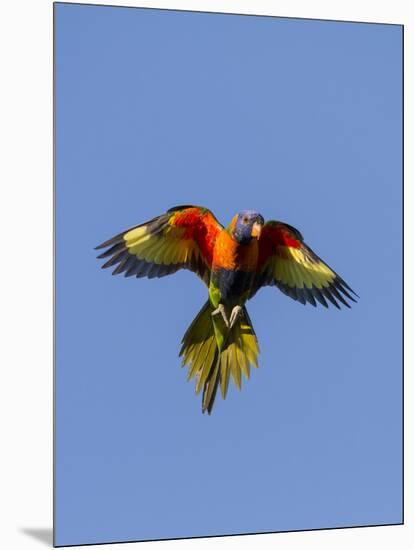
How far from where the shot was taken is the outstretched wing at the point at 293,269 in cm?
509

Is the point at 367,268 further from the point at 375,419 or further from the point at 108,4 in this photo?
the point at 108,4

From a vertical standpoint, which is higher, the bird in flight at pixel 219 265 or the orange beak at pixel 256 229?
the orange beak at pixel 256 229

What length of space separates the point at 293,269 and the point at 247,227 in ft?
1.06

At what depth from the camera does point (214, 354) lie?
16.6ft

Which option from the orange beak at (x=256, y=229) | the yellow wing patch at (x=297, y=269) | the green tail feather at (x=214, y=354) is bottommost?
the green tail feather at (x=214, y=354)

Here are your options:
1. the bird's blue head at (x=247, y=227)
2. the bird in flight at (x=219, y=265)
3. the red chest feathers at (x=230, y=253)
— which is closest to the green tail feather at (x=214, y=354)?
the bird in flight at (x=219, y=265)

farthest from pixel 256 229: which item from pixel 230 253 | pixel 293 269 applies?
pixel 293 269

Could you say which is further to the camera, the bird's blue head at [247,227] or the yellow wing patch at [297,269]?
the yellow wing patch at [297,269]

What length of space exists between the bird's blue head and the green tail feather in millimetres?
309

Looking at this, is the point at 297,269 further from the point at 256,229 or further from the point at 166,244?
the point at 166,244

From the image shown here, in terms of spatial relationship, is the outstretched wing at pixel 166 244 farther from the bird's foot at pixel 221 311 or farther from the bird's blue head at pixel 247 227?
the bird's foot at pixel 221 311

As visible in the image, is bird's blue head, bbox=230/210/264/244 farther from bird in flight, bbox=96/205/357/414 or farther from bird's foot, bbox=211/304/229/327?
bird's foot, bbox=211/304/229/327

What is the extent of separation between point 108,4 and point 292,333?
5.16ft

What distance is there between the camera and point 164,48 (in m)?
4.99
